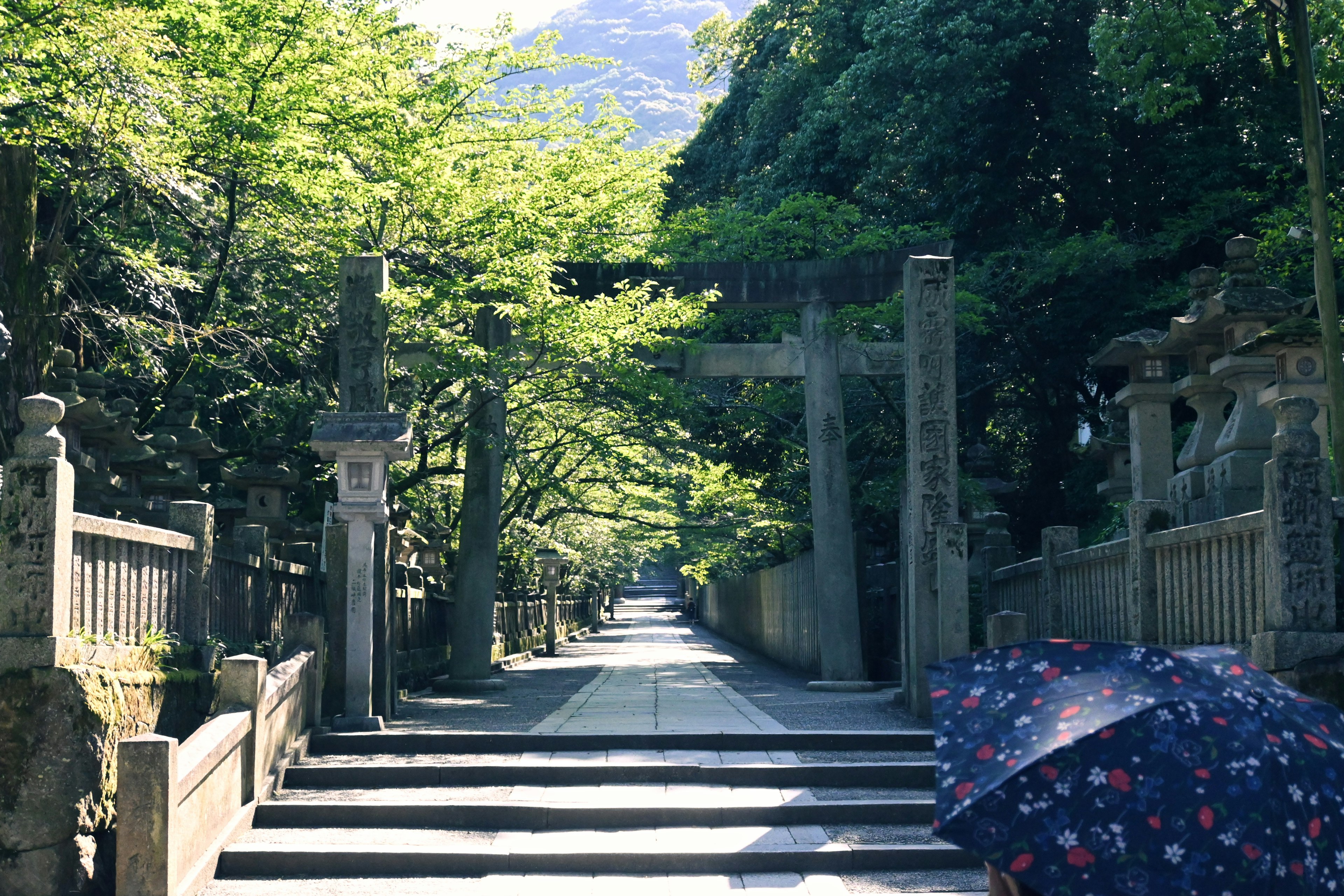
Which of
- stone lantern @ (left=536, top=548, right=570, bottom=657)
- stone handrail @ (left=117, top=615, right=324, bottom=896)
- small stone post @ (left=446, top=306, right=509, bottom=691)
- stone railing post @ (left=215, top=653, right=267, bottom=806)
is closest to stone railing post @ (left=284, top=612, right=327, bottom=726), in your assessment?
stone handrail @ (left=117, top=615, right=324, bottom=896)

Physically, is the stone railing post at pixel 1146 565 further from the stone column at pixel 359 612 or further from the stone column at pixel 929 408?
the stone column at pixel 359 612

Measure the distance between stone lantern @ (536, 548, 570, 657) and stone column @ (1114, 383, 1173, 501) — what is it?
20104 millimetres

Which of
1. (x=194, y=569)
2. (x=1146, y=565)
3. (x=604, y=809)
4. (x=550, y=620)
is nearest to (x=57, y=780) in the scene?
(x=194, y=569)

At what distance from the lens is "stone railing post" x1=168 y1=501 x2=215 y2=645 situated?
27.1ft

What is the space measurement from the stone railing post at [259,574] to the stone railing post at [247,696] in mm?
2372

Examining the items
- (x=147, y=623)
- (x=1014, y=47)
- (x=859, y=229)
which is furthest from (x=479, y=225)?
(x=1014, y=47)

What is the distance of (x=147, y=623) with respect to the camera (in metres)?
7.57

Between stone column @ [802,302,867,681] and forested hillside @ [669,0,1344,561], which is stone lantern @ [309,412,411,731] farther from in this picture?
forested hillside @ [669,0,1344,561]

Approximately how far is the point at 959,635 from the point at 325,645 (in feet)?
20.4

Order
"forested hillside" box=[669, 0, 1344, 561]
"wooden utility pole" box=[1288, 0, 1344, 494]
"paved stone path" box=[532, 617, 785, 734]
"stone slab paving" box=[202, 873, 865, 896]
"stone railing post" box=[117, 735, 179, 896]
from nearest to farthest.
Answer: "stone railing post" box=[117, 735, 179, 896] < "stone slab paving" box=[202, 873, 865, 896] < "wooden utility pole" box=[1288, 0, 1344, 494] < "paved stone path" box=[532, 617, 785, 734] < "forested hillside" box=[669, 0, 1344, 561]

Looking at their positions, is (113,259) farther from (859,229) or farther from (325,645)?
(859,229)

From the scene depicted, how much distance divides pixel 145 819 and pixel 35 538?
166cm

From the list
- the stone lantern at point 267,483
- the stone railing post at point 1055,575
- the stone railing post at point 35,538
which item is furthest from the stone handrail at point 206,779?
the stone railing post at point 1055,575

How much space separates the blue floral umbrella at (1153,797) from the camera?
2.92 meters
